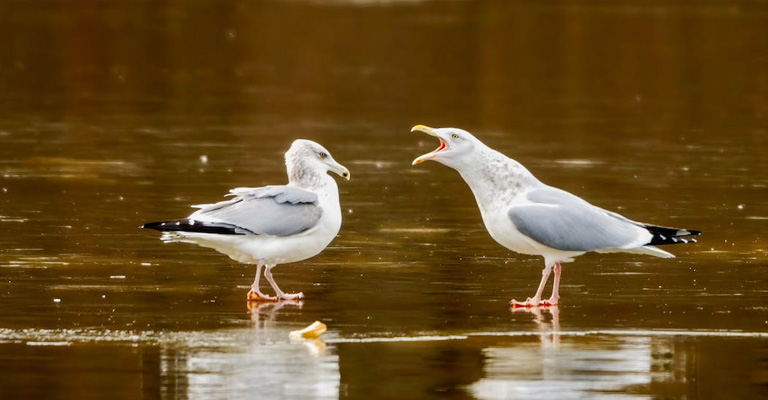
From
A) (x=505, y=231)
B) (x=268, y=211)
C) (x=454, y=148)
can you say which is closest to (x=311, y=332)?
(x=268, y=211)

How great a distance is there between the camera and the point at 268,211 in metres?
10.6

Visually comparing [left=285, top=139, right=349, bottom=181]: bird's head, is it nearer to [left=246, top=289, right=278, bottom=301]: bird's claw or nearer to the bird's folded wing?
[left=246, top=289, right=278, bottom=301]: bird's claw

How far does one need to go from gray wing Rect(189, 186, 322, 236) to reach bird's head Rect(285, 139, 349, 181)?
328 mm

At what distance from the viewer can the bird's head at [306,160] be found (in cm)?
1110

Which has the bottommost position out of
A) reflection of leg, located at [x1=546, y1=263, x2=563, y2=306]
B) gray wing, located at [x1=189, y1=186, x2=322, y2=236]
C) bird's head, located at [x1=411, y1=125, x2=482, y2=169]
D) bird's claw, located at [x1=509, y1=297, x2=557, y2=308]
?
bird's claw, located at [x1=509, y1=297, x2=557, y2=308]

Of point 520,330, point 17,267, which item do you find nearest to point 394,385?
point 520,330

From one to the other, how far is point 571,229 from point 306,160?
182cm

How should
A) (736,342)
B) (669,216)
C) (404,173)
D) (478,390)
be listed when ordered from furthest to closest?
(404,173) → (669,216) → (736,342) → (478,390)

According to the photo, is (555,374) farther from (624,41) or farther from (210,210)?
(624,41)

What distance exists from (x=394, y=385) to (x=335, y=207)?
9.86 feet

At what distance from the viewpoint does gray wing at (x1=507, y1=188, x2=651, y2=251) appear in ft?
33.9

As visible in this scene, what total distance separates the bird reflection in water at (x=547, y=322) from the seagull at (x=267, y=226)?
1364 millimetres

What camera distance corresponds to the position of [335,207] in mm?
10844

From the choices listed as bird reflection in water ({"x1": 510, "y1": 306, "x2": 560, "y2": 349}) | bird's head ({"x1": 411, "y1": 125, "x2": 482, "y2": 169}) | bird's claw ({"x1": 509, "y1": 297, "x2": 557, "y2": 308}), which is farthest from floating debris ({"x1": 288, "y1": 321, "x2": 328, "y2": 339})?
bird's head ({"x1": 411, "y1": 125, "x2": 482, "y2": 169})
